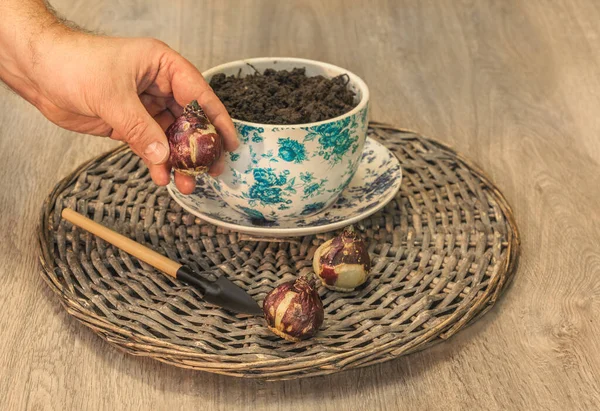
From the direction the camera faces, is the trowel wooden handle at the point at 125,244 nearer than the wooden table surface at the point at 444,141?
No

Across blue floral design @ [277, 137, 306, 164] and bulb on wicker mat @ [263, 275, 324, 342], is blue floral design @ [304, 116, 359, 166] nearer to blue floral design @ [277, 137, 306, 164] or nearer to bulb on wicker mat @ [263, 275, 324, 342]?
blue floral design @ [277, 137, 306, 164]

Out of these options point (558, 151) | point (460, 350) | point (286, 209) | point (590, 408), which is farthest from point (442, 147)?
point (590, 408)

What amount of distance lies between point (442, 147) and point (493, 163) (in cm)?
11

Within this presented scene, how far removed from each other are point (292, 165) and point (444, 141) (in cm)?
51

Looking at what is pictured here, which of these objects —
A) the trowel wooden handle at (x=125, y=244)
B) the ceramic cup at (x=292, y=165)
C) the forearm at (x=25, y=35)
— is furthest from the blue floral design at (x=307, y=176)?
the forearm at (x=25, y=35)

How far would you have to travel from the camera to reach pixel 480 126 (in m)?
1.53

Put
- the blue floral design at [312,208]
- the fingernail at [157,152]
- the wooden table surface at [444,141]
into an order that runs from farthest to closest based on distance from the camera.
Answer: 1. the blue floral design at [312,208]
2. the fingernail at [157,152]
3. the wooden table surface at [444,141]

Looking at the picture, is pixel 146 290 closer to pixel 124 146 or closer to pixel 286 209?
pixel 286 209

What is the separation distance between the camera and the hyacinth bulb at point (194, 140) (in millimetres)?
1006

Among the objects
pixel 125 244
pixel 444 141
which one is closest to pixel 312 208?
pixel 125 244

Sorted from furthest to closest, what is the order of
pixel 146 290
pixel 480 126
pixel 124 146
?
pixel 480 126, pixel 124 146, pixel 146 290

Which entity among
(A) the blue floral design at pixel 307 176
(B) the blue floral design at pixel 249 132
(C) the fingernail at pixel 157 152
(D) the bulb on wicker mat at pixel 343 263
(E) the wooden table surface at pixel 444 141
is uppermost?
(B) the blue floral design at pixel 249 132

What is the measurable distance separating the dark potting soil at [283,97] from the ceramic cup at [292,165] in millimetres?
28

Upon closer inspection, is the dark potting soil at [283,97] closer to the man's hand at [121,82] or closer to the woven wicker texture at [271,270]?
the man's hand at [121,82]
